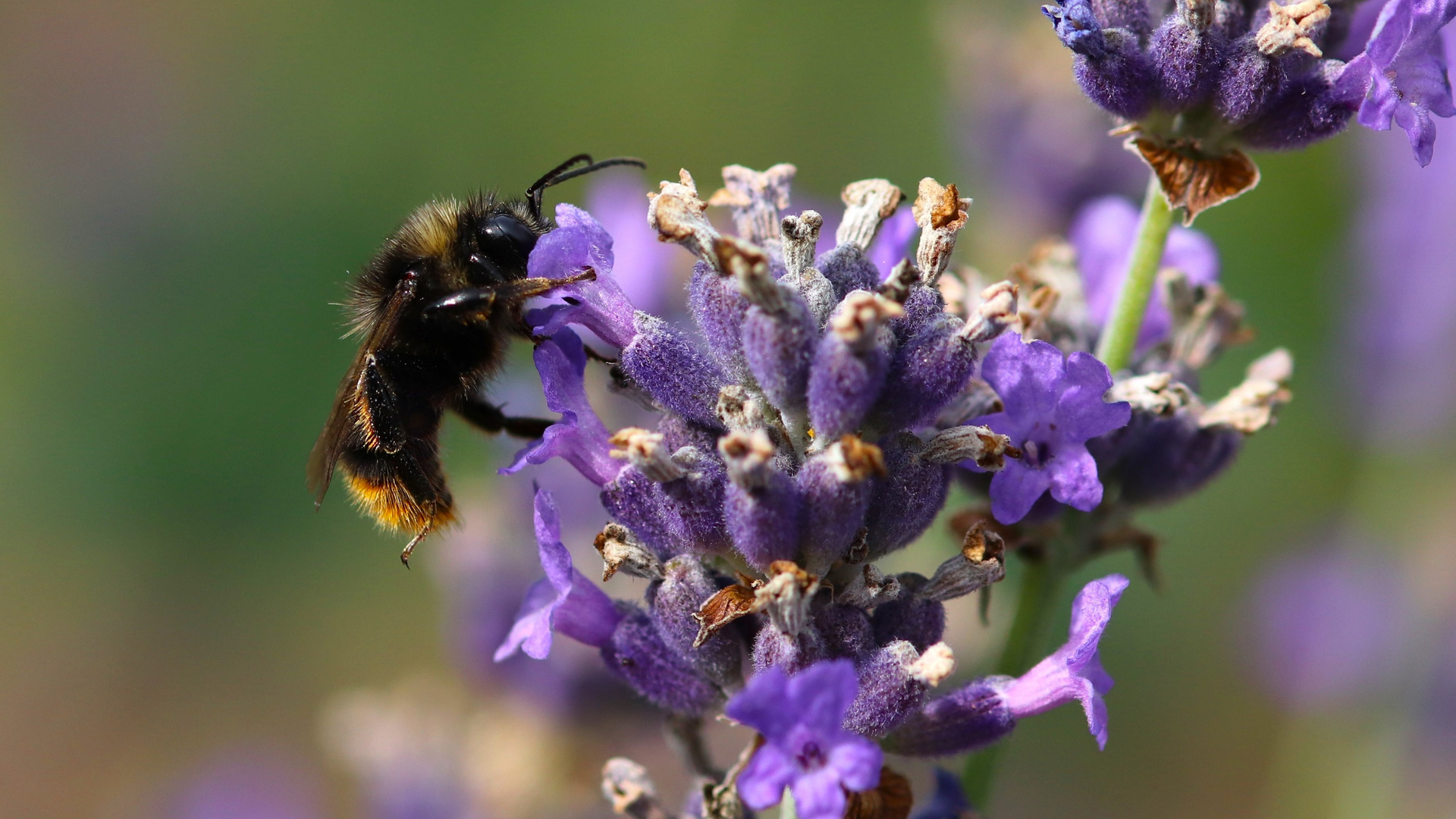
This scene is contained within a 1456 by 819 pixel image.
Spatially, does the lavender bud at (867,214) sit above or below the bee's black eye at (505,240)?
above

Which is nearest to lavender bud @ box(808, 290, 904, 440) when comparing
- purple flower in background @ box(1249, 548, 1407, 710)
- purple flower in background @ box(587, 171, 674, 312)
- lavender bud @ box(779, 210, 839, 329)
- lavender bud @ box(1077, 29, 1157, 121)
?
lavender bud @ box(779, 210, 839, 329)

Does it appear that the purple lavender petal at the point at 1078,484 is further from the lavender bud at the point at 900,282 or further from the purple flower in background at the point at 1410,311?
the purple flower in background at the point at 1410,311

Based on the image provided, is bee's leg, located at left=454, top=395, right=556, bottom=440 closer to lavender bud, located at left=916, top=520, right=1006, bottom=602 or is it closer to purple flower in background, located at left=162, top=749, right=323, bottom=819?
lavender bud, located at left=916, top=520, right=1006, bottom=602

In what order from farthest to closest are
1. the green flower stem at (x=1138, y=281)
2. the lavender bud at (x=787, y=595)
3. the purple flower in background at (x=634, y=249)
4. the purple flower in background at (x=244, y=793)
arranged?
the purple flower in background at (x=244, y=793) → the purple flower in background at (x=634, y=249) → the green flower stem at (x=1138, y=281) → the lavender bud at (x=787, y=595)

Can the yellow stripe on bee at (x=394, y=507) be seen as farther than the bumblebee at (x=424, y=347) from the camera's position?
Yes

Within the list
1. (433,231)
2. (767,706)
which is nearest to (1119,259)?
(433,231)

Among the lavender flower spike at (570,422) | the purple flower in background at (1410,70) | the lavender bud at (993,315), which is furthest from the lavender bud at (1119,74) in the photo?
the lavender flower spike at (570,422)
